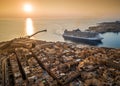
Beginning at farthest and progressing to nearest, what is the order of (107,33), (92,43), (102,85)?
(107,33) < (92,43) < (102,85)

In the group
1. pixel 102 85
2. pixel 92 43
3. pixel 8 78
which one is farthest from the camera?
pixel 92 43

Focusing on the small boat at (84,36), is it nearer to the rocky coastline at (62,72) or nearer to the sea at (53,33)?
the sea at (53,33)

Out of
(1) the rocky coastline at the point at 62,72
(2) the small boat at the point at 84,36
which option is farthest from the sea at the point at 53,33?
(1) the rocky coastline at the point at 62,72

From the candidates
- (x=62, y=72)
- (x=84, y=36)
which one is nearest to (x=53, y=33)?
(x=84, y=36)

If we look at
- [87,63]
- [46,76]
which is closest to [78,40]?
[87,63]

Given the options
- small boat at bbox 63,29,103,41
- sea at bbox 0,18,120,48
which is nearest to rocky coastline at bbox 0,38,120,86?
sea at bbox 0,18,120,48

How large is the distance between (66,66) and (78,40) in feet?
32.6

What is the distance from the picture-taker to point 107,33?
642 inches

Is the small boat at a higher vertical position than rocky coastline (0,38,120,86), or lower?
lower

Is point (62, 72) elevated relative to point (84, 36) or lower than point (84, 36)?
elevated

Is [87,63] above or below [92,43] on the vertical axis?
above

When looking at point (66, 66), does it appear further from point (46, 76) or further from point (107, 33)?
point (107, 33)

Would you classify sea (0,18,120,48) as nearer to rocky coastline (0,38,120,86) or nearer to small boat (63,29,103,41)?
small boat (63,29,103,41)

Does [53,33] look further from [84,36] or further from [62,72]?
[62,72]
